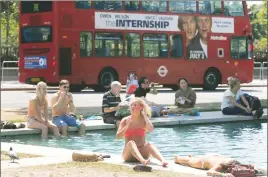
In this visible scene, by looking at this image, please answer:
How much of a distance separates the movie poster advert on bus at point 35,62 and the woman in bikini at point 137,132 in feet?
67.5

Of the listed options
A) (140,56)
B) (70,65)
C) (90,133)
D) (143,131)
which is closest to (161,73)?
(140,56)

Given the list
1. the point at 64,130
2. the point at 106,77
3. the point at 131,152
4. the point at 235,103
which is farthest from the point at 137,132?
the point at 106,77

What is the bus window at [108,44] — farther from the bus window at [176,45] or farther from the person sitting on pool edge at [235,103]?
the person sitting on pool edge at [235,103]

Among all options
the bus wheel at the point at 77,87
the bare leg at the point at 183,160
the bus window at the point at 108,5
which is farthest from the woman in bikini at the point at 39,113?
the bus wheel at the point at 77,87

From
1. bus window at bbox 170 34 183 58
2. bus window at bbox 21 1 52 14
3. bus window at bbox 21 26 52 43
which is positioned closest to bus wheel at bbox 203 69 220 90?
bus window at bbox 170 34 183 58

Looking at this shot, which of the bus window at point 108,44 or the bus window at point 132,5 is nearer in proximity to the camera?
the bus window at point 108,44

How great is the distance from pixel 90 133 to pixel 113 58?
1677 centimetres

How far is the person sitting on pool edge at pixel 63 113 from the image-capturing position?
15562 millimetres

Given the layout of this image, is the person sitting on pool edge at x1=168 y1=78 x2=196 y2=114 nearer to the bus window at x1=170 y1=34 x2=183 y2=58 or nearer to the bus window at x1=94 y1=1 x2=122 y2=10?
the bus window at x1=94 y1=1 x2=122 y2=10

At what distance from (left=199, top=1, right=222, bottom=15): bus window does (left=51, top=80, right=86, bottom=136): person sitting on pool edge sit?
19383 mm

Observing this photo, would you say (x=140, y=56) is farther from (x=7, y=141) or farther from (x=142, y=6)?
(x=7, y=141)

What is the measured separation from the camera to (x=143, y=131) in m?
11.0

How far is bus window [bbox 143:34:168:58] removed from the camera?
33.3m

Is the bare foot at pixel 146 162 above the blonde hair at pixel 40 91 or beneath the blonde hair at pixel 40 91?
beneath
